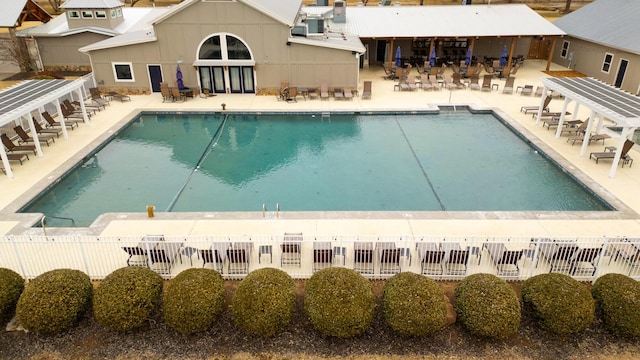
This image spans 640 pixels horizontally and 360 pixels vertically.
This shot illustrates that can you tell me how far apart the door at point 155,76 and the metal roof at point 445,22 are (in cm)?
1176

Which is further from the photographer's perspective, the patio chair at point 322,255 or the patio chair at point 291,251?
the patio chair at point 291,251

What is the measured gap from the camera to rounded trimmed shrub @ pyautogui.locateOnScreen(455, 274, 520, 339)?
8.39 m

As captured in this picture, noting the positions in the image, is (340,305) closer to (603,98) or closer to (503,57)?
(603,98)

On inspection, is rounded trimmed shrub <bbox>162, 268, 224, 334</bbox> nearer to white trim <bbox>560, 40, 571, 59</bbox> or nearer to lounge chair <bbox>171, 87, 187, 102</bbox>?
lounge chair <bbox>171, 87, 187, 102</bbox>

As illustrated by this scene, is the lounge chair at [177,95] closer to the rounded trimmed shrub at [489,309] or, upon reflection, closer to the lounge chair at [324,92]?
the lounge chair at [324,92]

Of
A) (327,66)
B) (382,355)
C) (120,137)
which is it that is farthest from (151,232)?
(327,66)

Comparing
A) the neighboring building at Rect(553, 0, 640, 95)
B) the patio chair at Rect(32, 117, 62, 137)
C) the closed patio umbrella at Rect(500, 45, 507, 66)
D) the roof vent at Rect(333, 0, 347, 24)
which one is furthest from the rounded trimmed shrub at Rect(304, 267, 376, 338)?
the roof vent at Rect(333, 0, 347, 24)

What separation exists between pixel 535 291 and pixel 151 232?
957 centimetres

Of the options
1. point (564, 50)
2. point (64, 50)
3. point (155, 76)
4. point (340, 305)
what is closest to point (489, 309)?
point (340, 305)

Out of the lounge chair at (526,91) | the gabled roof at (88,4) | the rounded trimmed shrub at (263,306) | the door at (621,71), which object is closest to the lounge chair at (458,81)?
the lounge chair at (526,91)

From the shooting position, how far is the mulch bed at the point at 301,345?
850 centimetres

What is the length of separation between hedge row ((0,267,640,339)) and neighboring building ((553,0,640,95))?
67.9 feet

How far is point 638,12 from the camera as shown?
26.6m

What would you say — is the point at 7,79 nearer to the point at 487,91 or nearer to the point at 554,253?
the point at 487,91
